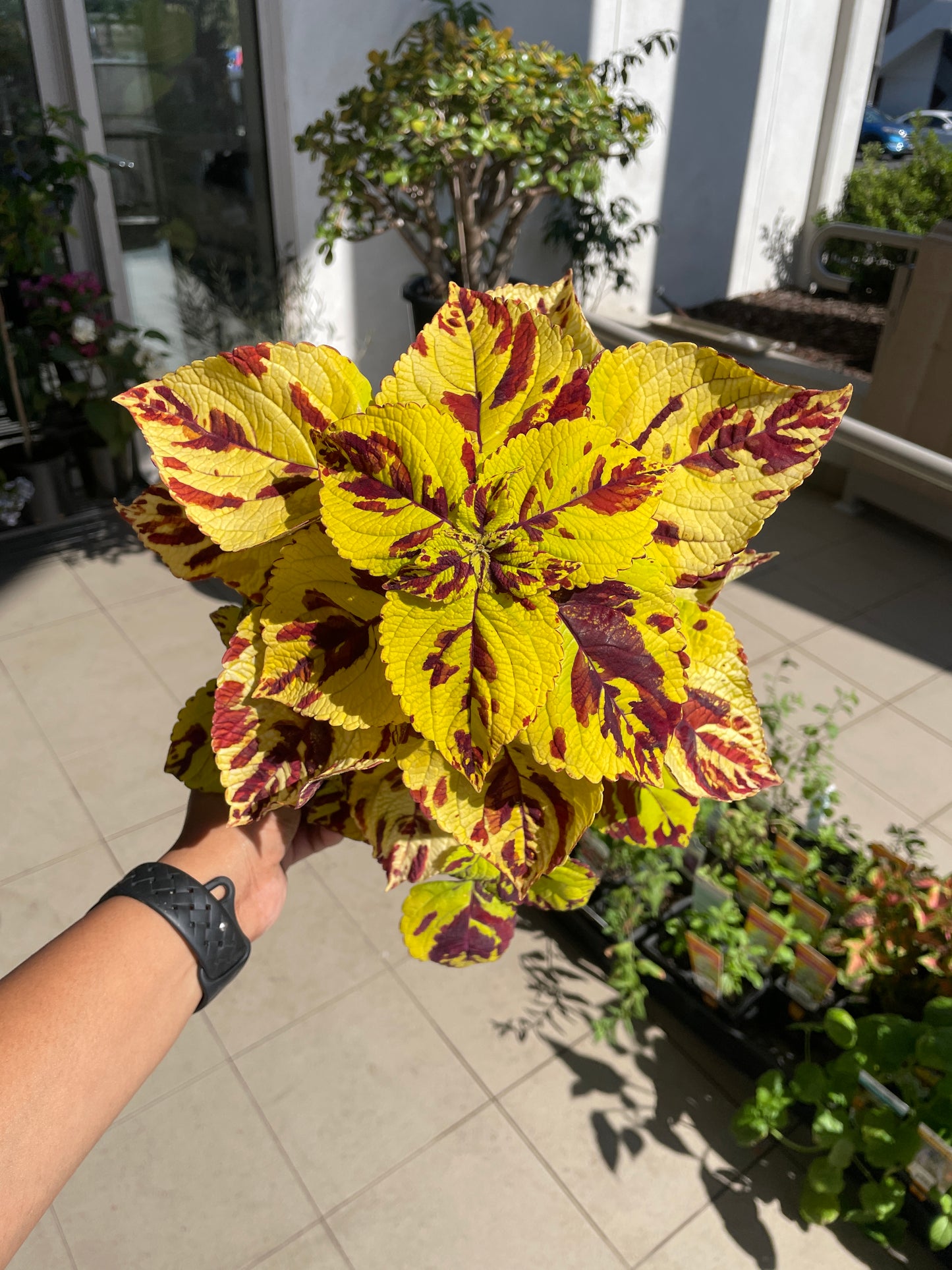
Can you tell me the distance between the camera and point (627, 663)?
0.39 metres

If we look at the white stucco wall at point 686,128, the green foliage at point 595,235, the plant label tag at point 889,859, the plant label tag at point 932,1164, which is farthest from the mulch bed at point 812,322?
the plant label tag at point 932,1164

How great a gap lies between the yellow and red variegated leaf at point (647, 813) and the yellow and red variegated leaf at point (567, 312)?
237mm

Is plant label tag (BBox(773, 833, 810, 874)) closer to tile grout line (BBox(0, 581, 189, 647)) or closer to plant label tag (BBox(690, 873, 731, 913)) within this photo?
plant label tag (BBox(690, 873, 731, 913))

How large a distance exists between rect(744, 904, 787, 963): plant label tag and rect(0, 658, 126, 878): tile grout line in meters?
1.47

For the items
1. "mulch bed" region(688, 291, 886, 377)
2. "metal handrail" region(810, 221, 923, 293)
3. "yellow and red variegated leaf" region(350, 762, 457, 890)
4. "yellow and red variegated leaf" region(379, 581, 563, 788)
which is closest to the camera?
"yellow and red variegated leaf" region(379, 581, 563, 788)

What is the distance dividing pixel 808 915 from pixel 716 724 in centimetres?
145

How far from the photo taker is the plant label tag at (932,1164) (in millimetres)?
1404

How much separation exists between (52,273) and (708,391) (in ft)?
12.2

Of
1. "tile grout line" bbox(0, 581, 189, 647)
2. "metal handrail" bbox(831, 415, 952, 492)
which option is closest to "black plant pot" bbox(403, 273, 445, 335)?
"tile grout line" bbox(0, 581, 189, 647)

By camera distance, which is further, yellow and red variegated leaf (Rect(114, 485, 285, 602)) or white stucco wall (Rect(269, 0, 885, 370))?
white stucco wall (Rect(269, 0, 885, 370))

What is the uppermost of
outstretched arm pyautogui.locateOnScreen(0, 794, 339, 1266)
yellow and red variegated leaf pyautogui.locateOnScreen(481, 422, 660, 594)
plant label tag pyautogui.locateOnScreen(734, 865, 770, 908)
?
yellow and red variegated leaf pyautogui.locateOnScreen(481, 422, 660, 594)

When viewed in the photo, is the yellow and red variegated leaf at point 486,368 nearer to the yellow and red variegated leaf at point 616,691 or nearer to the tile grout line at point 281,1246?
the yellow and red variegated leaf at point 616,691

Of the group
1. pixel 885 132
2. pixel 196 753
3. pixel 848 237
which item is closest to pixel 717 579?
pixel 196 753

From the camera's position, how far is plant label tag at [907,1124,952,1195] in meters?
1.40
